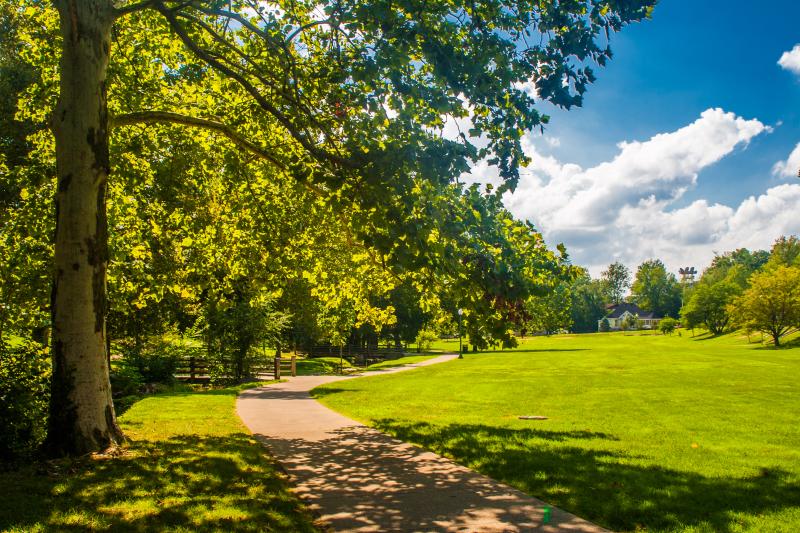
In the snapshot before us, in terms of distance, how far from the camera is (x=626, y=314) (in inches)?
6398

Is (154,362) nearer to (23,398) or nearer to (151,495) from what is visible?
(23,398)

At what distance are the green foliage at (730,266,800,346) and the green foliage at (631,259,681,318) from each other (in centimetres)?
9217

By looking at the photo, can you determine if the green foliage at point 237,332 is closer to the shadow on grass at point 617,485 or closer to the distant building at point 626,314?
the shadow on grass at point 617,485

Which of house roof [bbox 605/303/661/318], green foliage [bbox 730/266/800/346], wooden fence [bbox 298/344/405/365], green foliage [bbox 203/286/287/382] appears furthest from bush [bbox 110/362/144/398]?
house roof [bbox 605/303/661/318]

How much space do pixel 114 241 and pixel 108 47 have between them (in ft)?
16.4

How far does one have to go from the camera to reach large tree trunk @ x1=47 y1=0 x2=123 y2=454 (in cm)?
770

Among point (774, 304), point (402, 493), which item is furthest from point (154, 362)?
point (774, 304)

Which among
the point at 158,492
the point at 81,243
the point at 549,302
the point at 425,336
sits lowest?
the point at 158,492

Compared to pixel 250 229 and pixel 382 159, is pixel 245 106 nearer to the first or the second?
pixel 250 229

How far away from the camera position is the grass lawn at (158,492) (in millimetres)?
5312

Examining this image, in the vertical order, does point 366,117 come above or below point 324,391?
above

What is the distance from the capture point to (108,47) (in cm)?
864

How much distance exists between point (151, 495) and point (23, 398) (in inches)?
145

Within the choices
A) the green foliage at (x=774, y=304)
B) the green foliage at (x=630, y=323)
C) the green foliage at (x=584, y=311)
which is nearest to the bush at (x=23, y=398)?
the green foliage at (x=774, y=304)
